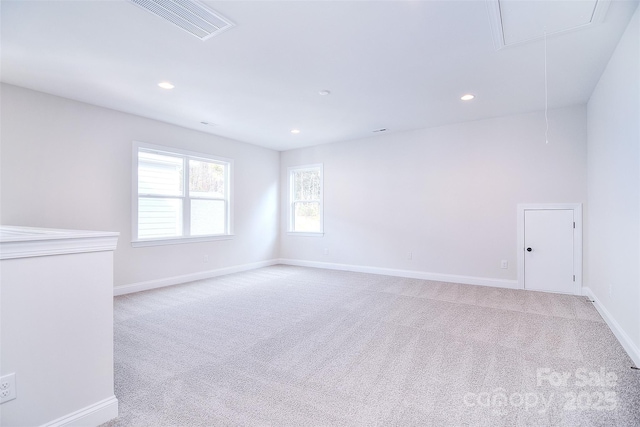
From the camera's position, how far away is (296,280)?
17.7ft

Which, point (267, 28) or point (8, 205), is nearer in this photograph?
point (267, 28)

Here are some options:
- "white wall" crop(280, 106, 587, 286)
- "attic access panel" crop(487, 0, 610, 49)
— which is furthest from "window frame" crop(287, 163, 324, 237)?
"attic access panel" crop(487, 0, 610, 49)

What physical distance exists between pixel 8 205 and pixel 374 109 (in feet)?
A: 15.4

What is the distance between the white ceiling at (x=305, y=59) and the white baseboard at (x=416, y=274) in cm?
263

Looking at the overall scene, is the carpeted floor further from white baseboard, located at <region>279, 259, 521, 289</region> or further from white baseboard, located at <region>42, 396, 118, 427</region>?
white baseboard, located at <region>279, 259, 521, 289</region>

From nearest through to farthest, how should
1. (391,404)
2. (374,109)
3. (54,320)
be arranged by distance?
(54,320) → (391,404) → (374,109)

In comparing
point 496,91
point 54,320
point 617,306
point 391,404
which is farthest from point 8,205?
point 617,306

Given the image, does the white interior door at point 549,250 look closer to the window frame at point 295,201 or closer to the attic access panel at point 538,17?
the attic access panel at point 538,17

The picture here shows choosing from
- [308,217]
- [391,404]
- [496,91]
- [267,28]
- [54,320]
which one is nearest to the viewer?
[54,320]

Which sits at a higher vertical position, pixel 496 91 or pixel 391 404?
pixel 496 91

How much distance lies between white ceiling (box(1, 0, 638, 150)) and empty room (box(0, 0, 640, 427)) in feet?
0.09

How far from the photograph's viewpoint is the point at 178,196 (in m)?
5.18

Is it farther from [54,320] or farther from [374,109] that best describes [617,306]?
[54,320]

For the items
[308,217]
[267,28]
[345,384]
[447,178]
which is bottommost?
[345,384]
